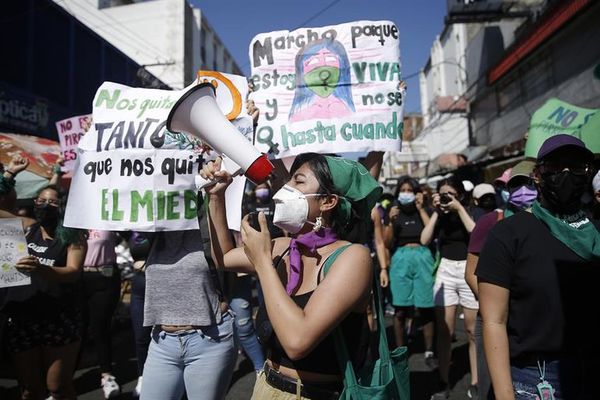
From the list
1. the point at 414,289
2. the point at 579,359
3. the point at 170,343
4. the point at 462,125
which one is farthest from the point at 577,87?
the point at 462,125

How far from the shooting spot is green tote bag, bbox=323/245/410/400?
1.62m

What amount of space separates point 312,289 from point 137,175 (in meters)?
1.46

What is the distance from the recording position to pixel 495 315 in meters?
2.00

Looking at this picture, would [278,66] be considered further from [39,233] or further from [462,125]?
[462,125]

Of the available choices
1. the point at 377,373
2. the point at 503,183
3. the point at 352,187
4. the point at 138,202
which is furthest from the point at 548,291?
the point at 503,183

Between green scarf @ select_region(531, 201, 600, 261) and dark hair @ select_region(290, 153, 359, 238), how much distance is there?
0.84 meters

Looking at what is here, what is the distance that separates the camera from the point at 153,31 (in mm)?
27500

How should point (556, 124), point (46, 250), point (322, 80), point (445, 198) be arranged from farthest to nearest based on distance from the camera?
point (556, 124)
point (445, 198)
point (322, 80)
point (46, 250)

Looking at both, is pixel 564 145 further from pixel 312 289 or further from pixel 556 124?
pixel 556 124

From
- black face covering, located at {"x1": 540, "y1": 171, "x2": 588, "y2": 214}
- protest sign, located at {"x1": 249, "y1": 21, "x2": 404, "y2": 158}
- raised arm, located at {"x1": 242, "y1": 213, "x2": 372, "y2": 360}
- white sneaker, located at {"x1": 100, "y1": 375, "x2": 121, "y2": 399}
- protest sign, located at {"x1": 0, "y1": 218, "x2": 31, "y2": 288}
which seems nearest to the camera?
raised arm, located at {"x1": 242, "y1": 213, "x2": 372, "y2": 360}

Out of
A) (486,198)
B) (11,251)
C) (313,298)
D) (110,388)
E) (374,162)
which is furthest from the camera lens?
(486,198)

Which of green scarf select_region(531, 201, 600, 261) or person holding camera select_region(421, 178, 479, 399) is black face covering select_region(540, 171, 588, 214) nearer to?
green scarf select_region(531, 201, 600, 261)

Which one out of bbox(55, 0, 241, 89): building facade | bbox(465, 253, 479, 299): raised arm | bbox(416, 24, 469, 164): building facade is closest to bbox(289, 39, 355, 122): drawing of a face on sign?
bbox(465, 253, 479, 299): raised arm

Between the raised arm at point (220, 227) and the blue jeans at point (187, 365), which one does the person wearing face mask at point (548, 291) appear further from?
the blue jeans at point (187, 365)
